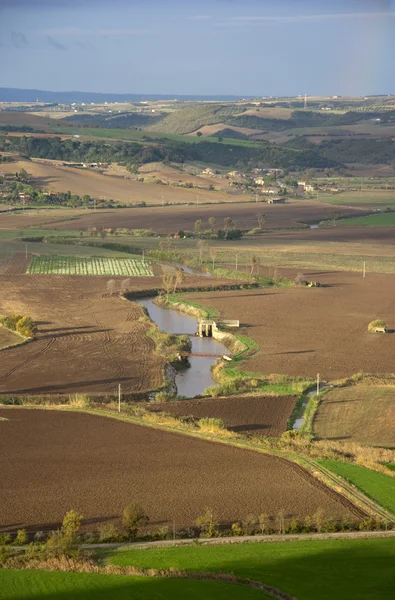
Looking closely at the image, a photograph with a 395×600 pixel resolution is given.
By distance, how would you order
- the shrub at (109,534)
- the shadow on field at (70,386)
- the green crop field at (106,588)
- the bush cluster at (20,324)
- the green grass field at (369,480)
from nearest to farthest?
1. the green crop field at (106,588)
2. the shrub at (109,534)
3. the green grass field at (369,480)
4. the shadow on field at (70,386)
5. the bush cluster at (20,324)

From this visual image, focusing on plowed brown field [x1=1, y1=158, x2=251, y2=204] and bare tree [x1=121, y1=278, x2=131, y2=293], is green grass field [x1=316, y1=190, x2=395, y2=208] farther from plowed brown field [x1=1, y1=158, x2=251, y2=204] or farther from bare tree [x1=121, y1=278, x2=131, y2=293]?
bare tree [x1=121, y1=278, x2=131, y2=293]

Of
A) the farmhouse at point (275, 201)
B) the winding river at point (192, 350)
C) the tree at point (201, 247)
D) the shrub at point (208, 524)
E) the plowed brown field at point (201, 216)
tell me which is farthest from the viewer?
the farmhouse at point (275, 201)

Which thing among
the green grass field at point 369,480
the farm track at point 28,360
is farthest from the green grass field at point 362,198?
the green grass field at point 369,480

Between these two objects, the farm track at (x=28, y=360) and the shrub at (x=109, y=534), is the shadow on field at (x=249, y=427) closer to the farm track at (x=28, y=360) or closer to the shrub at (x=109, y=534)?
the farm track at (x=28, y=360)

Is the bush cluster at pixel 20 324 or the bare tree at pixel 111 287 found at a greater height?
the bare tree at pixel 111 287

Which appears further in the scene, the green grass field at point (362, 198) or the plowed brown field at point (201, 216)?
the green grass field at point (362, 198)

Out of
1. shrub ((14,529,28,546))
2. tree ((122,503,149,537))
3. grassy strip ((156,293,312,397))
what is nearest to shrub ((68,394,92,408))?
grassy strip ((156,293,312,397))

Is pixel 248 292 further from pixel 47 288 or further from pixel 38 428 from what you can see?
pixel 38 428
